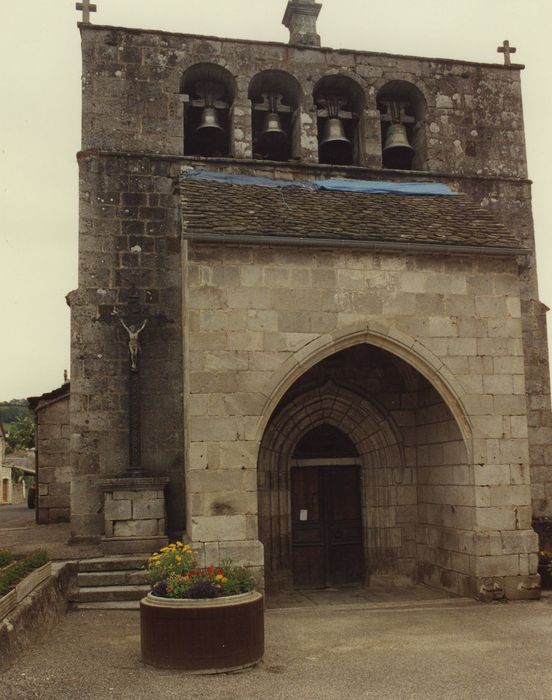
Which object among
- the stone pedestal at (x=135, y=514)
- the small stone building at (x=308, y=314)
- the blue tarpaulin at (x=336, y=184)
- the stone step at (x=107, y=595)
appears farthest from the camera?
the blue tarpaulin at (x=336, y=184)

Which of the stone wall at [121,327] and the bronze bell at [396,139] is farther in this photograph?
the bronze bell at [396,139]

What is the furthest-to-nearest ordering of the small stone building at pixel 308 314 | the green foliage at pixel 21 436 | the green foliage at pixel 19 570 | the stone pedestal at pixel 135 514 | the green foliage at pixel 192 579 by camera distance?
the green foliage at pixel 21 436 → the stone pedestal at pixel 135 514 → the small stone building at pixel 308 314 → the green foliage at pixel 19 570 → the green foliage at pixel 192 579

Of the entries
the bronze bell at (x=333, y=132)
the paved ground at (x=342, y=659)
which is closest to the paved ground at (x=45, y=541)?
the paved ground at (x=342, y=659)

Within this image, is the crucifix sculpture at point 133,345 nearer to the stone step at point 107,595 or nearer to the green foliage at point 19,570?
the green foliage at point 19,570

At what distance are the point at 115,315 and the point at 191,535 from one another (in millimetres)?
3599

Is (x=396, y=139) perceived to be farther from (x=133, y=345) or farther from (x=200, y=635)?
(x=200, y=635)

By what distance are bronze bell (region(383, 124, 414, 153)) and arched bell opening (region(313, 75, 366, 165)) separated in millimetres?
430

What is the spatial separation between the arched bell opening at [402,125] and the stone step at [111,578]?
287 inches

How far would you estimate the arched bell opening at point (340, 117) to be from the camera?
1261 centimetres

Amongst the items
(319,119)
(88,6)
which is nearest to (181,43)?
(88,6)

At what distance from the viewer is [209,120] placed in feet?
39.7

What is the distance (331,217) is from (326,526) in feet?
14.2

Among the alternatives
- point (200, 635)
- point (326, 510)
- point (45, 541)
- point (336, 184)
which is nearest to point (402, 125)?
point (336, 184)

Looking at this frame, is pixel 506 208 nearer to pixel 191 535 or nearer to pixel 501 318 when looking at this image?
pixel 501 318
